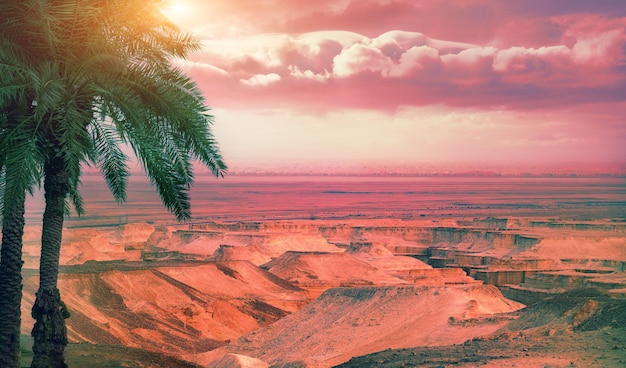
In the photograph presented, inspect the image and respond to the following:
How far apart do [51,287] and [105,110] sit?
150 inches

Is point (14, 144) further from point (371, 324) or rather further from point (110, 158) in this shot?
point (371, 324)

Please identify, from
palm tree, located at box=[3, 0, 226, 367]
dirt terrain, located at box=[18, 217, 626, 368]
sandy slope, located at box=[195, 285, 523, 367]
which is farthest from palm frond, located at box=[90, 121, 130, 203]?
sandy slope, located at box=[195, 285, 523, 367]

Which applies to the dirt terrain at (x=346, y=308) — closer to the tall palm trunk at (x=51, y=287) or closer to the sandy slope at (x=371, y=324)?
the sandy slope at (x=371, y=324)

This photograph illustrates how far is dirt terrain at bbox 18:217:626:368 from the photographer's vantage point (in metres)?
27.8

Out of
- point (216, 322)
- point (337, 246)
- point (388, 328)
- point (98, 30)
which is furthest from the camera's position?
point (337, 246)

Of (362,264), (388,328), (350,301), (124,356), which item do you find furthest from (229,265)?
(124,356)

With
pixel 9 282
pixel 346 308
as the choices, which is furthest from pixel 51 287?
pixel 346 308

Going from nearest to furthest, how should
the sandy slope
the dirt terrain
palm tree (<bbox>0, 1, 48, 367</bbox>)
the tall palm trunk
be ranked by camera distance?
palm tree (<bbox>0, 1, 48, 367</bbox>) → the tall palm trunk → the dirt terrain → the sandy slope

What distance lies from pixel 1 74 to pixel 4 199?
7.65ft

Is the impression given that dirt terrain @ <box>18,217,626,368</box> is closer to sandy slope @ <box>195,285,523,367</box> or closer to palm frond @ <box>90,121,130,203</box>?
sandy slope @ <box>195,285,523,367</box>

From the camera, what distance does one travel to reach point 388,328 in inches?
1762

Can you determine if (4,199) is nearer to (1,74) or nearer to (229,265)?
(1,74)

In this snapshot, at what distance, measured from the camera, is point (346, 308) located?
2031 inches

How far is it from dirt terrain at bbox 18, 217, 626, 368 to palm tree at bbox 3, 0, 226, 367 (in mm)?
6566
